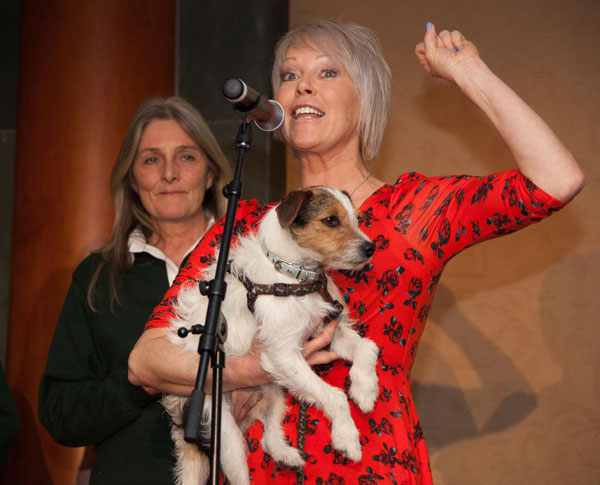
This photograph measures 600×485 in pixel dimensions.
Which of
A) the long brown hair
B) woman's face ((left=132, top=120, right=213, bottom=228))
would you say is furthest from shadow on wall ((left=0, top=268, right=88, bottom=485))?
woman's face ((left=132, top=120, right=213, bottom=228))

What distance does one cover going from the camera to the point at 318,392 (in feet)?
5.40

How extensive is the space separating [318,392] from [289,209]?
0.51 metres

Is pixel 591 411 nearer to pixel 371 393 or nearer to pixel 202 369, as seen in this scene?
pixel 371 393

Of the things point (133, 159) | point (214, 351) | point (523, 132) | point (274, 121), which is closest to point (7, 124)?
point (133, 159)

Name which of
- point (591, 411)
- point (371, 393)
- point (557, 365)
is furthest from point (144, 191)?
point (591, 411)

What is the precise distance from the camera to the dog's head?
1733mm

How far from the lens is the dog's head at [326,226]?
173 centimetres

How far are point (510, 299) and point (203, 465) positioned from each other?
6.61 feet

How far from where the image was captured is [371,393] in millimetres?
1646

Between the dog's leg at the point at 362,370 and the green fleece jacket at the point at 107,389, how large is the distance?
972 millimetres

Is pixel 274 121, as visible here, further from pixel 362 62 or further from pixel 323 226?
pixel 362 62

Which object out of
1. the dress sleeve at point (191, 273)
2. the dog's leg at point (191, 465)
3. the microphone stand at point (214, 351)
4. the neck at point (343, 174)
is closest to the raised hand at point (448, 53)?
the neck at point (343, 174)

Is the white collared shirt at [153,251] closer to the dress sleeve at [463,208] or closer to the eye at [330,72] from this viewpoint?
the eye at [330,72]

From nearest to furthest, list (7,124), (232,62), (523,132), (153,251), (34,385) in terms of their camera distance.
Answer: (523,132) → (153,251) → (34,385) → (232,62) → (7,124)
